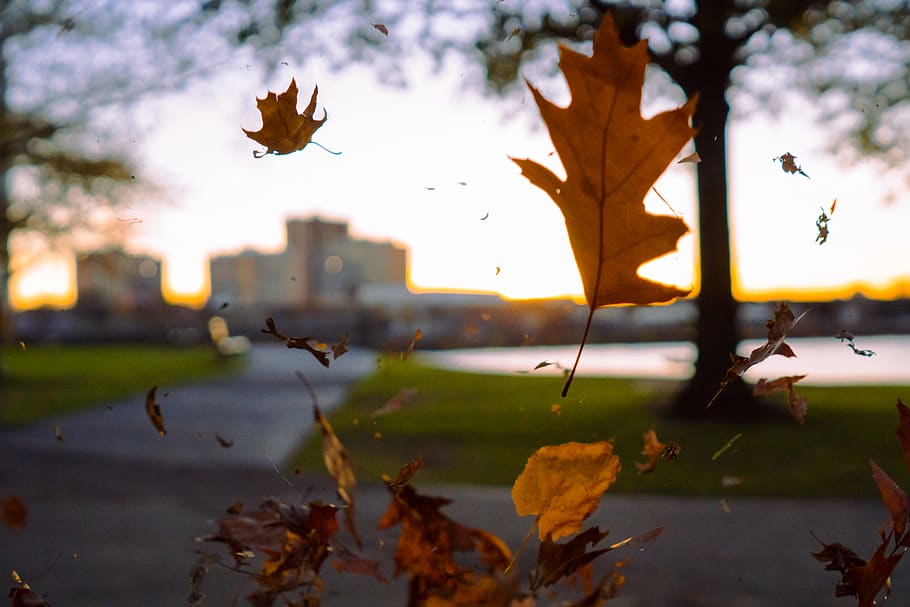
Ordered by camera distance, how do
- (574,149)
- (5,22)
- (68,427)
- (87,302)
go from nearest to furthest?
(574,149) → (68,427) → (5,22) → (87,302)

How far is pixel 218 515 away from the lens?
16.9 ft

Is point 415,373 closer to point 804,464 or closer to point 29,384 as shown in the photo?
point 29,384

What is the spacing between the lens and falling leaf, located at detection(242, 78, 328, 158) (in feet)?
2.46

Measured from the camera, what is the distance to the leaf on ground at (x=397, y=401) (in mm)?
851

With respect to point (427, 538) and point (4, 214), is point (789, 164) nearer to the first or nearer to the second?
point (427, 538)

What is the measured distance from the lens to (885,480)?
0.70 m

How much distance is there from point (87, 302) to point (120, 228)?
2262 cm

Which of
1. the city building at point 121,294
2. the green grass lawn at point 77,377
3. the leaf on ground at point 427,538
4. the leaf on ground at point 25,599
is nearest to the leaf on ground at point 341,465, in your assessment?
the leaf on ground at point 427,538

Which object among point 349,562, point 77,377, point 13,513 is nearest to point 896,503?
point 349,562

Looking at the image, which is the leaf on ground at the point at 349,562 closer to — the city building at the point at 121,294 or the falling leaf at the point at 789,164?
the falling leaf at the point at 789,164

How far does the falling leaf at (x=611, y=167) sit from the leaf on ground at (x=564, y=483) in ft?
0.40

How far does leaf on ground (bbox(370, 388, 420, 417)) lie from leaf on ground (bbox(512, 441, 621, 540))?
0.62 ft

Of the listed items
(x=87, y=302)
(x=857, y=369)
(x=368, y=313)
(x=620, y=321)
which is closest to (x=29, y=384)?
(x=368, y=313)

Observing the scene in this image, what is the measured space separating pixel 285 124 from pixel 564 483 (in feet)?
1.43
